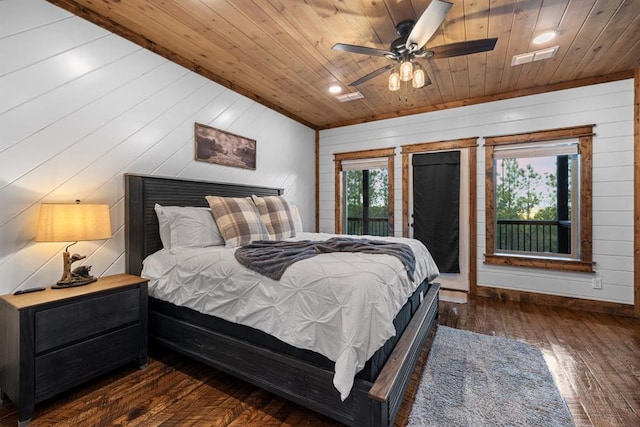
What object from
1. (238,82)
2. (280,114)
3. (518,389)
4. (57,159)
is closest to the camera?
(518,389)

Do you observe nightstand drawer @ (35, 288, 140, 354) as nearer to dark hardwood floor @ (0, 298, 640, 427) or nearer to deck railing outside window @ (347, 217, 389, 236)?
dark hardwood floor @ (0, 298, 640, 427)

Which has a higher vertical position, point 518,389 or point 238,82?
point 238,82

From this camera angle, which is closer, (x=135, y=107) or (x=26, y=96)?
(x=26, y=96)

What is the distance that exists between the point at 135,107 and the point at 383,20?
2257mm

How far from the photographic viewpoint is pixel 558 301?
3572 mm

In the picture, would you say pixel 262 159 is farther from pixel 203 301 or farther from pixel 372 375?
pixel 372 375

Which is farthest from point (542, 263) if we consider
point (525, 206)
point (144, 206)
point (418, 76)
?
point (144, 206)

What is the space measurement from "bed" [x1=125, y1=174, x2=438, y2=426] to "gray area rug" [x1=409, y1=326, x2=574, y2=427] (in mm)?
202

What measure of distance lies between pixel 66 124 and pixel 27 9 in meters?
0.76

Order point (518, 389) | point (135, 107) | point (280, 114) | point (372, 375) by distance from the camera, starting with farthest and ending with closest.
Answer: point (280, 114) → point (135, 107) → point (518, 389) → point (372, 375)

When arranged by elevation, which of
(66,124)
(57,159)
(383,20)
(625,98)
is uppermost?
(383,20)

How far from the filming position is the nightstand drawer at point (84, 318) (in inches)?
65.7

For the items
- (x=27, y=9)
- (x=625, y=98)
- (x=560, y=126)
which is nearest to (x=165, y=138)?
(x=27, y=9)

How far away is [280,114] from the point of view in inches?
174
